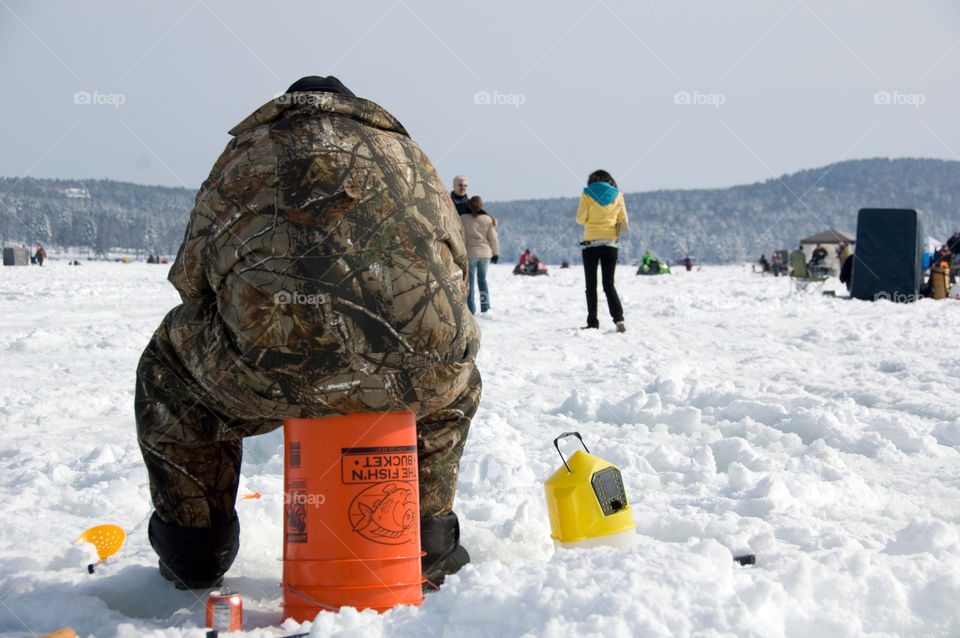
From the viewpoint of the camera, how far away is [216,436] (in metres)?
1.92

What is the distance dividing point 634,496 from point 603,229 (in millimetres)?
5244

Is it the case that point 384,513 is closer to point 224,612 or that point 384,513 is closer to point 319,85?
point 224,612

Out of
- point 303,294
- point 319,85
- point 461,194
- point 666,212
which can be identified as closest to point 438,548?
point 303,294

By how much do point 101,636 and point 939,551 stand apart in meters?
1.96

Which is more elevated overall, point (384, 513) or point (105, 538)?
point (384, 513)

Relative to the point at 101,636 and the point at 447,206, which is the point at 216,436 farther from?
the point at 447,206

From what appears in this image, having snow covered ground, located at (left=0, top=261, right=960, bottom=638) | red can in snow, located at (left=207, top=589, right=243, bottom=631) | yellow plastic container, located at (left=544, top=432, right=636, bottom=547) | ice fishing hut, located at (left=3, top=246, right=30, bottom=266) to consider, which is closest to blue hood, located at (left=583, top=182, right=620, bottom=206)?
snow covered ground, located at (left=0, top=261, right=960, bottom=638)

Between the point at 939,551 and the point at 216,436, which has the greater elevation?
the point at 216,436

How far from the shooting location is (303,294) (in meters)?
1.68

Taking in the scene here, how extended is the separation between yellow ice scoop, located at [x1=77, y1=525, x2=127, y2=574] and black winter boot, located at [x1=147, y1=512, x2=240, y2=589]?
1.21 feet

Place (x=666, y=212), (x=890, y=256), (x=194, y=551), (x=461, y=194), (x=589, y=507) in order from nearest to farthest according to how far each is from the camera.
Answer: (x=194, y=551) → (x=589, y=507) → (x=461, y=194) → (x=890, y=256) → (x=666, y=212)

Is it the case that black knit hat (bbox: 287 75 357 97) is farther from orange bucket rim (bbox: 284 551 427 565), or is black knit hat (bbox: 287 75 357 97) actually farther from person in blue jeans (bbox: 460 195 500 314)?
person in blue jeans (bbox: 460 195 500 314)

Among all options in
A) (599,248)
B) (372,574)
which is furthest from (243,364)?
(599,248)

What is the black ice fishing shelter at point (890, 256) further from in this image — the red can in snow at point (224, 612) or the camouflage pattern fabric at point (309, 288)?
the red can in snow at point (224, 612)
